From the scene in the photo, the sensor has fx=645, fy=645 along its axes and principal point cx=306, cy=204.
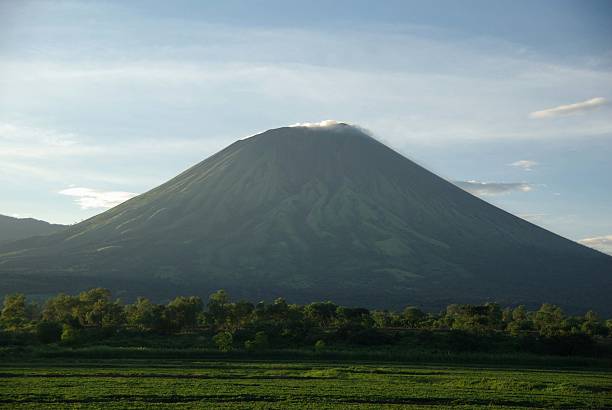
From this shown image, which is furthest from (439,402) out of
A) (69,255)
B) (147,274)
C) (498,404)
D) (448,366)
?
(69,255)

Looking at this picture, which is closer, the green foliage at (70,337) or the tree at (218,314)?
the green foliage at (70,337)

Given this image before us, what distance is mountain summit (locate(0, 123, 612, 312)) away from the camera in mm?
132250

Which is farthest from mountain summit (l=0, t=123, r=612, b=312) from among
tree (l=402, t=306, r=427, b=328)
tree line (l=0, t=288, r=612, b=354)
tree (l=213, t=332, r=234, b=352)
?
tree (l=213, t=332, r=234, b=352)

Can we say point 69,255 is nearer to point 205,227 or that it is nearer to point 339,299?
point 205,227

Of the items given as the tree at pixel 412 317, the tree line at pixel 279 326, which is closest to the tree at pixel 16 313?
the tree line at pixel 279 326

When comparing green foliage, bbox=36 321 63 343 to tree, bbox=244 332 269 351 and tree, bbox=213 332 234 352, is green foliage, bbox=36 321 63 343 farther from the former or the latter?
tree, bbox=244 332 269 351

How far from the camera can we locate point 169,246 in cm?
16900

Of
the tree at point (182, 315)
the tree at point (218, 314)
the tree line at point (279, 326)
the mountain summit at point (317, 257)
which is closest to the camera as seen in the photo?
the tree line at point (279, 326)

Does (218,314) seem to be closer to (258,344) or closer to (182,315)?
(182,315)

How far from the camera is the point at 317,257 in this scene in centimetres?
16625

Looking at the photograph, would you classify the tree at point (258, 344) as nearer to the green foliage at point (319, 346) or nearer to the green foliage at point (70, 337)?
the green foliage at point (319, 346)

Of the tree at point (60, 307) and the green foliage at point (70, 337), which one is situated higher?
the tree at point (60, 307)

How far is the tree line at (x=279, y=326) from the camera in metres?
50.4

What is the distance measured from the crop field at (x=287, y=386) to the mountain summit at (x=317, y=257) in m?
82.5
